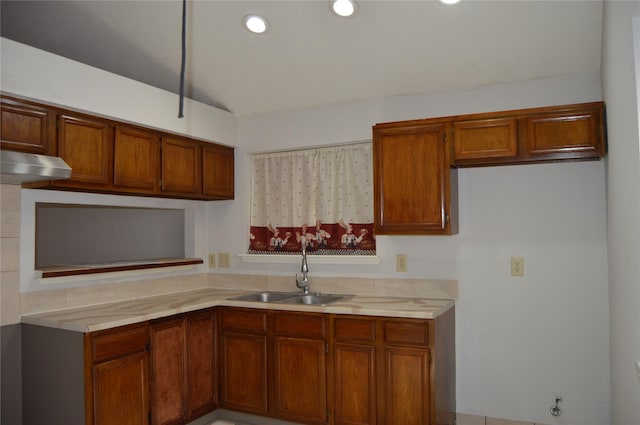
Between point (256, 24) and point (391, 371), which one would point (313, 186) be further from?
point (391, 371)

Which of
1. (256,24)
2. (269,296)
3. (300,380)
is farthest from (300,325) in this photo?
(256,24)

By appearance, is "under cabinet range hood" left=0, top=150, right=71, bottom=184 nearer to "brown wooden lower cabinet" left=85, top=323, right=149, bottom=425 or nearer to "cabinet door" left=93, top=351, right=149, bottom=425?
"brown wooden lower cabinet" left=85, top=323, right=149, bottom=425

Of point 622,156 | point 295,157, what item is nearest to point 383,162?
point 295,157

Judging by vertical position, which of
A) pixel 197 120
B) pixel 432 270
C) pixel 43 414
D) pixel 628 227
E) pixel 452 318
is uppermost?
pixel 197 120

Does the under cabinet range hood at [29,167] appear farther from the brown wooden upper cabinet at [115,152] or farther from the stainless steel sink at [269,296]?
the stainless steel sink at [269,296]

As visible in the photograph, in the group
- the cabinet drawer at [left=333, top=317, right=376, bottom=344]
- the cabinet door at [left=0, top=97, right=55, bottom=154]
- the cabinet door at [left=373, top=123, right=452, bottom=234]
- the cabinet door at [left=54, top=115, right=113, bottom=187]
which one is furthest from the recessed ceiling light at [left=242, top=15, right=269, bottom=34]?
the cabinet drawer at [left=333, top=317, right=376, bottom=344]

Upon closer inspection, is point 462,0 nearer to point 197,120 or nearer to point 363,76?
point 363,76

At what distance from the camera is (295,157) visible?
4.31 meters

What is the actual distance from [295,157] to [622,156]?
2.67m

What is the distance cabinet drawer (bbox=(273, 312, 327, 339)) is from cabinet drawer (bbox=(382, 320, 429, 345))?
443 millimetres

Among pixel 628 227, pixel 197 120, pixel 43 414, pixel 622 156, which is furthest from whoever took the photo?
pixel 197 120

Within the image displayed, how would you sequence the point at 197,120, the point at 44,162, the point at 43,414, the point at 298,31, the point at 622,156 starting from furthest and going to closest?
1. the point at 197,120
2. the point at 298,31
3. the point at 43,414
4. the point at 44,162
5. the point at 622,156

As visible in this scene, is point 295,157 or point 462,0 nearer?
point 462,0

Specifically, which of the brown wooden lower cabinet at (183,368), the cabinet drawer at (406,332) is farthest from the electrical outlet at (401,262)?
the brown wooden lower cabinet at (183,368)
